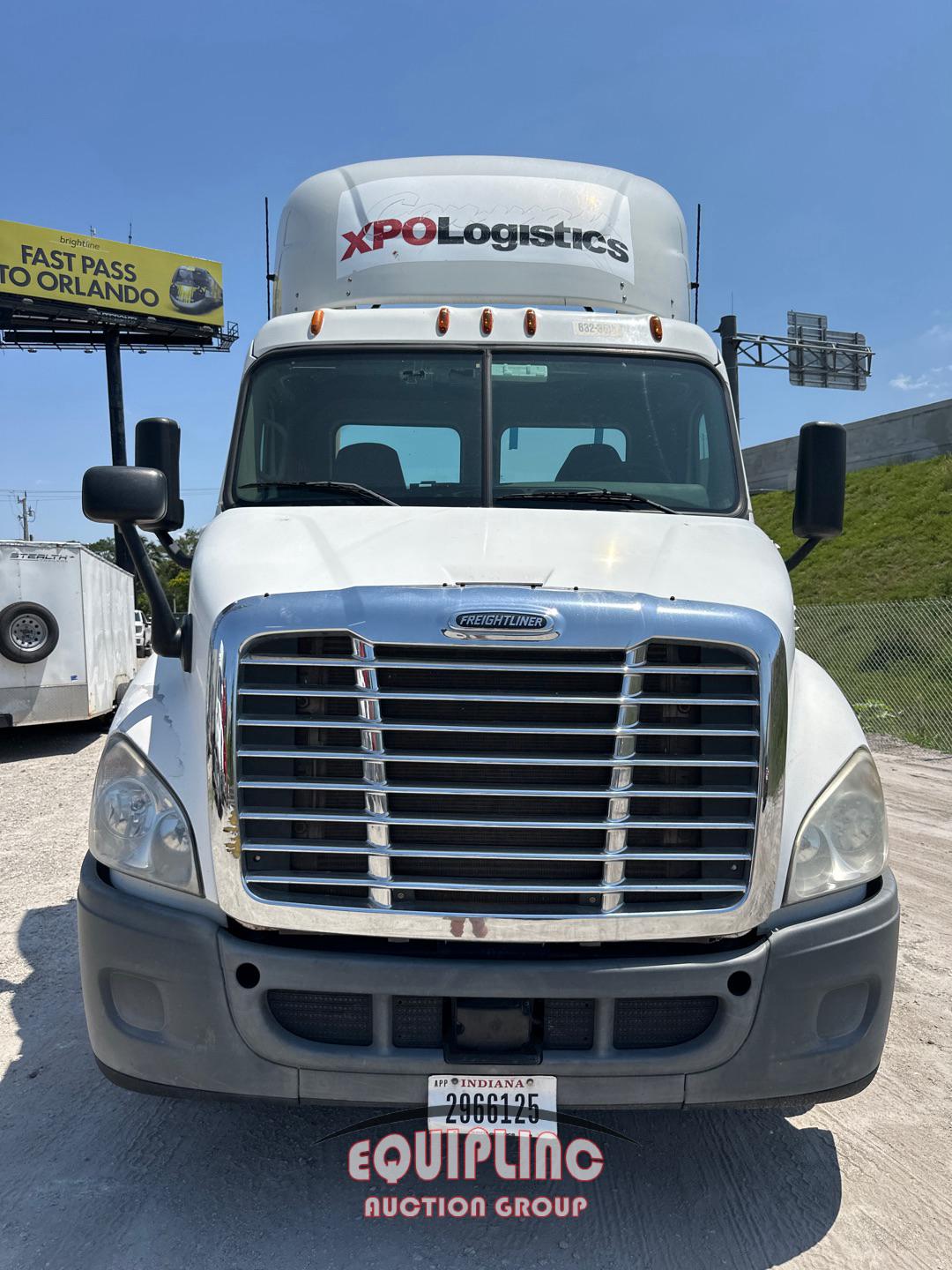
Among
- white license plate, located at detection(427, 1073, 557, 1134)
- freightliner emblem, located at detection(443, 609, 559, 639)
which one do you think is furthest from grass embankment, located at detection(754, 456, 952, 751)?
freightliner emblem, located at detection(443, 609, 559, 639)

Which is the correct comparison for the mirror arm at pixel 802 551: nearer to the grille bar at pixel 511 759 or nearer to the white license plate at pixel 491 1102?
the grille bar at pixel 511 759

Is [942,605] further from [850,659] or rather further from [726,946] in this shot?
[726,946]

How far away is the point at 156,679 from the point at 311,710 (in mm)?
923

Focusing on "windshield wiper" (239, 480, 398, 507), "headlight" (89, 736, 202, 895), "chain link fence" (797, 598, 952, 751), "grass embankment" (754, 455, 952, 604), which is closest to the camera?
"headlight" (89, 736, 202, 895)

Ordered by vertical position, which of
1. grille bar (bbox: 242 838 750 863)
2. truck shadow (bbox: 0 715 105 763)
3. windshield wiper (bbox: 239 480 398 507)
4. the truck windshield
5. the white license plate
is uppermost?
the truck windshield

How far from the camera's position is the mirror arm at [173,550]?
4211 mm

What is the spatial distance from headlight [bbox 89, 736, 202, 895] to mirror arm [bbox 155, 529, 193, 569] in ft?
4.64

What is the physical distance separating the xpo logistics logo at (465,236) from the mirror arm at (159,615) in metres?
2.28

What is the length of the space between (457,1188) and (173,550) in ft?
8.79

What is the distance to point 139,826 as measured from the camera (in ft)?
9.32

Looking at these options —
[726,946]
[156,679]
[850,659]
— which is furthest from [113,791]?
[850,659]

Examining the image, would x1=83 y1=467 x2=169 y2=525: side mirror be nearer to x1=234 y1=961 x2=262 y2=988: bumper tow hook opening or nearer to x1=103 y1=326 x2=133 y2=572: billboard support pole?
x1=234 y1=961 x2=262 y2=988: bumper tow hook opening

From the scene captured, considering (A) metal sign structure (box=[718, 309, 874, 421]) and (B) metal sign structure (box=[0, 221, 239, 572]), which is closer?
(A) metal sign structure (box=[718, 309, 874, 421])

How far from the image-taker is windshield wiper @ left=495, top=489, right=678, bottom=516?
12.3 ft
